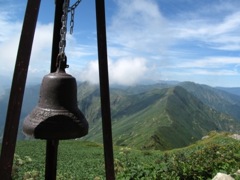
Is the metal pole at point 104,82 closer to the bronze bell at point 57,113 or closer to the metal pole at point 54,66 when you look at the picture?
the bronze bell at point 57,113

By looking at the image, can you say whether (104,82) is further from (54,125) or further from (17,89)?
(17,89)

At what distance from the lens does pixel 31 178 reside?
769 centimetres

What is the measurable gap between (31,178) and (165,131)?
17459cm

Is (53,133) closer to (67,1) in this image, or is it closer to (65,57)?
(65,57)

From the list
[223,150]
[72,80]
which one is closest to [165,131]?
[223,150]

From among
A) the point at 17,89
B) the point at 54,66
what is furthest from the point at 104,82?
the point at 17,89

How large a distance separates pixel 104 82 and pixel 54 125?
81 centimetres

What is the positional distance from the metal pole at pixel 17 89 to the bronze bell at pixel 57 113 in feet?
2.20

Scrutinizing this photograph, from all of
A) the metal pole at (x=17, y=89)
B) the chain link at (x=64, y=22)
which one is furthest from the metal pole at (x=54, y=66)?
the metal pole at (x=17, y=89)

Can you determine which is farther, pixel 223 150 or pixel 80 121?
pixel 223 150

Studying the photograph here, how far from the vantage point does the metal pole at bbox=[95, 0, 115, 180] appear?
386 cm

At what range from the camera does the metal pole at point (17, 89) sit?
2.84 meters

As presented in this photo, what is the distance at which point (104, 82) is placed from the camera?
389 centimetres

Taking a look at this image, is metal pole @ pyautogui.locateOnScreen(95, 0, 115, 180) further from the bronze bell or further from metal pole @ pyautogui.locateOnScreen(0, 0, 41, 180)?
metal pole @ pyautogui.locateOnScreen(0, 0, 41, 180)
